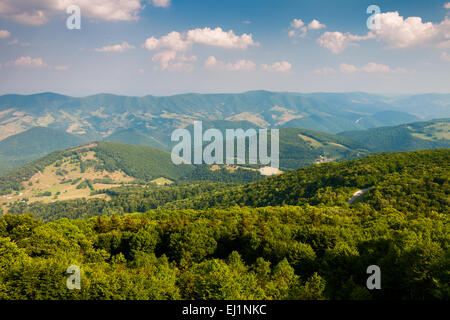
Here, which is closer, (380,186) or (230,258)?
(230,258)

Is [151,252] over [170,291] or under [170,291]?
under

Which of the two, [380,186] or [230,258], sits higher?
[230,258]

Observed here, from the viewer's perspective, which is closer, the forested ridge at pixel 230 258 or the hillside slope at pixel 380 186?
the forested ridge at pixel 230 258


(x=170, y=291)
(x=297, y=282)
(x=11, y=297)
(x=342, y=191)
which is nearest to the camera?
(x=11, y=297)

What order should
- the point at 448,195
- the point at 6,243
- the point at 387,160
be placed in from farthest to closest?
the point at 387,160 < the point at 448,195 < the point at 6,243

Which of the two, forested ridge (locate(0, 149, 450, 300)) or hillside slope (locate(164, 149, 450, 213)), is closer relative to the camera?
forested ridge (locate(0, 149, 450, 300))

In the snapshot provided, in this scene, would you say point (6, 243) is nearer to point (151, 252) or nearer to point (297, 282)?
point (151, 252)
